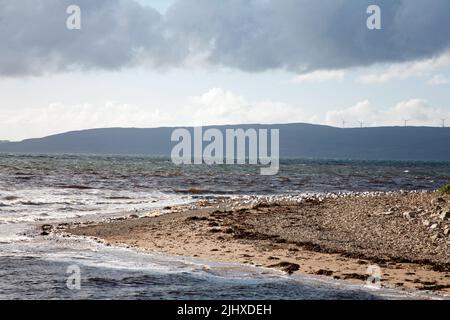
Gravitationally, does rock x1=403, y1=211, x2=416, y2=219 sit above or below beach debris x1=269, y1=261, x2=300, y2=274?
above

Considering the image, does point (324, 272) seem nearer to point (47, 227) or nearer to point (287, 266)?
point (287, 266)

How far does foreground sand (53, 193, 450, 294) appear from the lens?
44.7 ft

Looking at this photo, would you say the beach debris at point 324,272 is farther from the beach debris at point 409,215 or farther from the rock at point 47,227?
the rock at point 47,227

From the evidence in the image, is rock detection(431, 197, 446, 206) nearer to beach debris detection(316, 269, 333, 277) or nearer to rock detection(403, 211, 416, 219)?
rock detection(403, 211, 416, 219)

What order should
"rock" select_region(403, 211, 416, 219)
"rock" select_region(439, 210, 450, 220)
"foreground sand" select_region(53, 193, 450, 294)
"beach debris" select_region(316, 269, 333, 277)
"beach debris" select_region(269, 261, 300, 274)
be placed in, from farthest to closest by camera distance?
"rock" select_region(403, 211, 416, 219), "rock" select_region(439, 210, 450, 220), "foreground sand" select_region(53, 193, 450, 294), "beach debris" select_region(269, 261, 300, 274), "beach debris" select_region(316, 269, 333, 277)

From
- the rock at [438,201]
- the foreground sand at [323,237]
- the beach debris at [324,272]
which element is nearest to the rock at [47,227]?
the foreground sand at [323,237]

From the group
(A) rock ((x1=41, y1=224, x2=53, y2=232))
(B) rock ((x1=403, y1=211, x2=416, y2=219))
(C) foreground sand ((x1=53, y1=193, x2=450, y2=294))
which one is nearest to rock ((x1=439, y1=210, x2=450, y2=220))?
(C) foreground sand ((x1=53, y1=193, x2=450, y2=294))

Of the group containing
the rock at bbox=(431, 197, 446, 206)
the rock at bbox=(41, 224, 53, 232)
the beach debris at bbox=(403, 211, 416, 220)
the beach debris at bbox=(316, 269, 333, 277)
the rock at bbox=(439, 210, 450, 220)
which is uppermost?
the rock at bbox=(431, 197, 446, 206)

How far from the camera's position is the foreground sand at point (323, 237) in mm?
13633

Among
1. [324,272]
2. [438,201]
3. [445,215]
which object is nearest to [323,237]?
[445,215]

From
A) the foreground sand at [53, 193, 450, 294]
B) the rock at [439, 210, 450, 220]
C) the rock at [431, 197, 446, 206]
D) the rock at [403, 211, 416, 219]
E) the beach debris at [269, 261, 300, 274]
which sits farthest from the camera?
the rock at [431, 197, 446, 206]

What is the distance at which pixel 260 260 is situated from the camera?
14.8 m

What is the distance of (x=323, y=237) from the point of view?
18047 mm

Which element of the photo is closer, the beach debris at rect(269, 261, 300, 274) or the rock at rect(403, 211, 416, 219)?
the beach debris at rect(269, 261, 300, 274)
